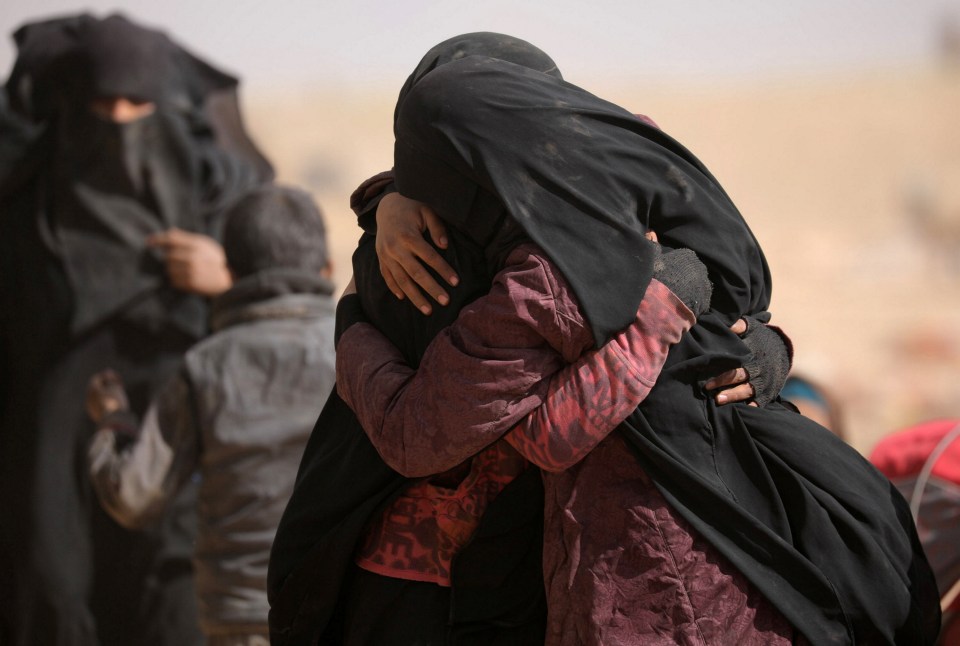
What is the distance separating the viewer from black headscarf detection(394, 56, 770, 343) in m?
1.55

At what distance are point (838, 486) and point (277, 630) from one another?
0.94m

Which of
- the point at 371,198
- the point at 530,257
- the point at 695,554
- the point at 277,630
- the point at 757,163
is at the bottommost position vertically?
the point at 757,163

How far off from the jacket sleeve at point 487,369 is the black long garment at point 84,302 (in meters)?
2.56

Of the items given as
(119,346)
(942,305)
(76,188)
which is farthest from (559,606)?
(942,305)

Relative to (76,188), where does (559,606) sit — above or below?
above

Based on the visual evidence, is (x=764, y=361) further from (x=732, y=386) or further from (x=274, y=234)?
(x=274, y=234)

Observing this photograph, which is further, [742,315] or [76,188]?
[76,188]

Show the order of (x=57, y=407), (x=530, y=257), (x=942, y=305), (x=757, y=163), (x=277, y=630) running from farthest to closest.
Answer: (x=757, y=163) → (x=942, y=305) → (x=57, y=407) → (x=277, y=630) → (x=530, y=257)

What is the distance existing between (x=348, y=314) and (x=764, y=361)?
2.20 ft

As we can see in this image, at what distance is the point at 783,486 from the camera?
66.4 inches

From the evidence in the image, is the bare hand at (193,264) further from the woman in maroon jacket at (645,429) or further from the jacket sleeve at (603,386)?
the jacket sleeve at (603,386)

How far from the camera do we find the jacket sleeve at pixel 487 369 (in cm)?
153

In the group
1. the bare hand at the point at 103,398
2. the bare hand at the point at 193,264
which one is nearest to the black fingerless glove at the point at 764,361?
the bare hand at the point at 103,398

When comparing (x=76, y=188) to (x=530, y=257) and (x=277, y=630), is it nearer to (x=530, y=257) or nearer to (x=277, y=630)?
(x=277, y=630)
